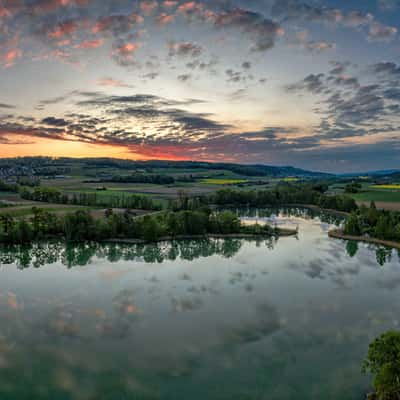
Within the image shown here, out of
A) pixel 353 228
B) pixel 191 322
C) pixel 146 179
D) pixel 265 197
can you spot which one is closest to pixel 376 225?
pixel 353 228

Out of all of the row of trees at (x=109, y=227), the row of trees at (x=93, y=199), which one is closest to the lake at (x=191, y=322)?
the row of trees at (x=109, y=227)

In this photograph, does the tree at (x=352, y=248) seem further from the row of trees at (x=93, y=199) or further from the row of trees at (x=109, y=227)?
the row of trees at (x=93, y=199)

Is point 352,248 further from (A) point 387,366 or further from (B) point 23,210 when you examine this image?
(B) point 23,210

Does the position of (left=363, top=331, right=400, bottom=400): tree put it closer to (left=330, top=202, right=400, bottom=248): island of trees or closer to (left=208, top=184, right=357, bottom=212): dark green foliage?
(left=330, top=202, right=400, bottom=248): island of trees

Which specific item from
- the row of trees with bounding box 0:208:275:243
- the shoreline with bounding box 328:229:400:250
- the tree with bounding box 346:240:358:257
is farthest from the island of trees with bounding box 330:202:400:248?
the row of trees with bounding box 0:208:275:243

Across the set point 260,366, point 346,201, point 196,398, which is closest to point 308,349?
point 260,366

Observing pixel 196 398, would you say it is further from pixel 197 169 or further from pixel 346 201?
pixel 197 169
